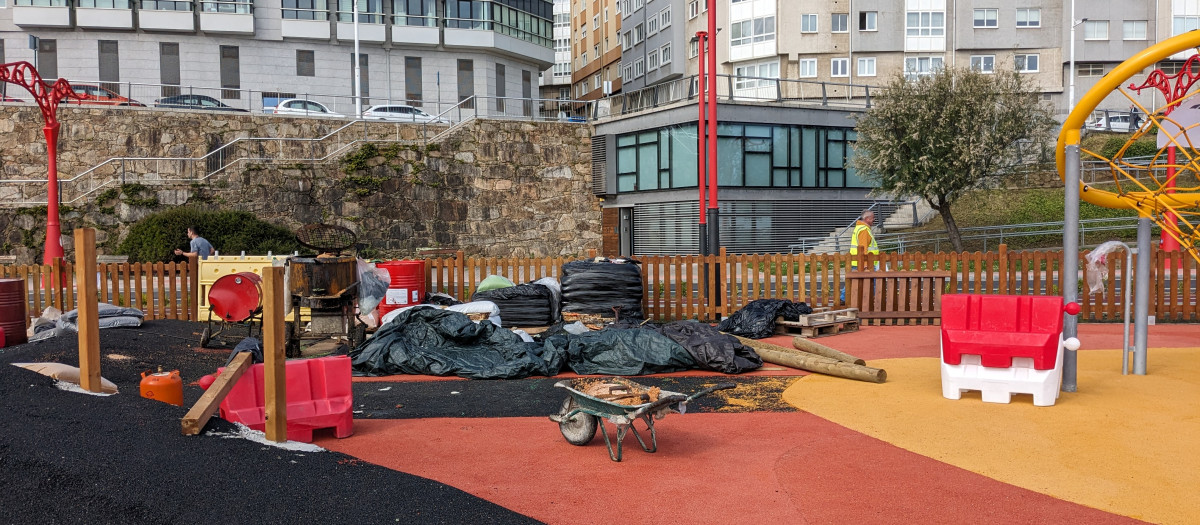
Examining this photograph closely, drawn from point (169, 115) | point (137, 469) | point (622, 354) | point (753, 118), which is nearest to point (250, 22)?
point (169, 115)

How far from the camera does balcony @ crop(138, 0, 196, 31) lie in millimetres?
41844

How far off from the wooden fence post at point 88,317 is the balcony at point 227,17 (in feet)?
134

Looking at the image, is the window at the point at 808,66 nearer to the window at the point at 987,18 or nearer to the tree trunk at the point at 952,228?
the window at the point at 987,18

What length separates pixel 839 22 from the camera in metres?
48.5

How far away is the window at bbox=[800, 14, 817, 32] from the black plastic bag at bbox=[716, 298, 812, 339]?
1527 inches

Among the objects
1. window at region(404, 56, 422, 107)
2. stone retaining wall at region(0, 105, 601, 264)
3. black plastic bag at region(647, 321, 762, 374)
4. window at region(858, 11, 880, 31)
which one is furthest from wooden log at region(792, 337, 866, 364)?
window at region(858, 11, 880, 31)

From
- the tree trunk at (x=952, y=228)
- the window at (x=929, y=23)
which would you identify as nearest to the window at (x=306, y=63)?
the tree trunk at (x=952, y=228)

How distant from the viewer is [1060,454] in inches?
243

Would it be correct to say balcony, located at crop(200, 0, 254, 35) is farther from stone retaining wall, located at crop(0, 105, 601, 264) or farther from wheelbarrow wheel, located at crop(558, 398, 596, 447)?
wheelbarrow wheel, located at crop(558, 398, 596, 447)

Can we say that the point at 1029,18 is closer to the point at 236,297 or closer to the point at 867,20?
the point at 867,20

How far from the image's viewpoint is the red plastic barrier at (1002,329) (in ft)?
25.5

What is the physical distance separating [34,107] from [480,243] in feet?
55.5

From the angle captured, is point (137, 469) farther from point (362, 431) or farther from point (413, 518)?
point (362, 431)

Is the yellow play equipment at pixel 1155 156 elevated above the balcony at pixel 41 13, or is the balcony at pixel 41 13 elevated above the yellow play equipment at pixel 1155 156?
the balcony at pixel 41 13
